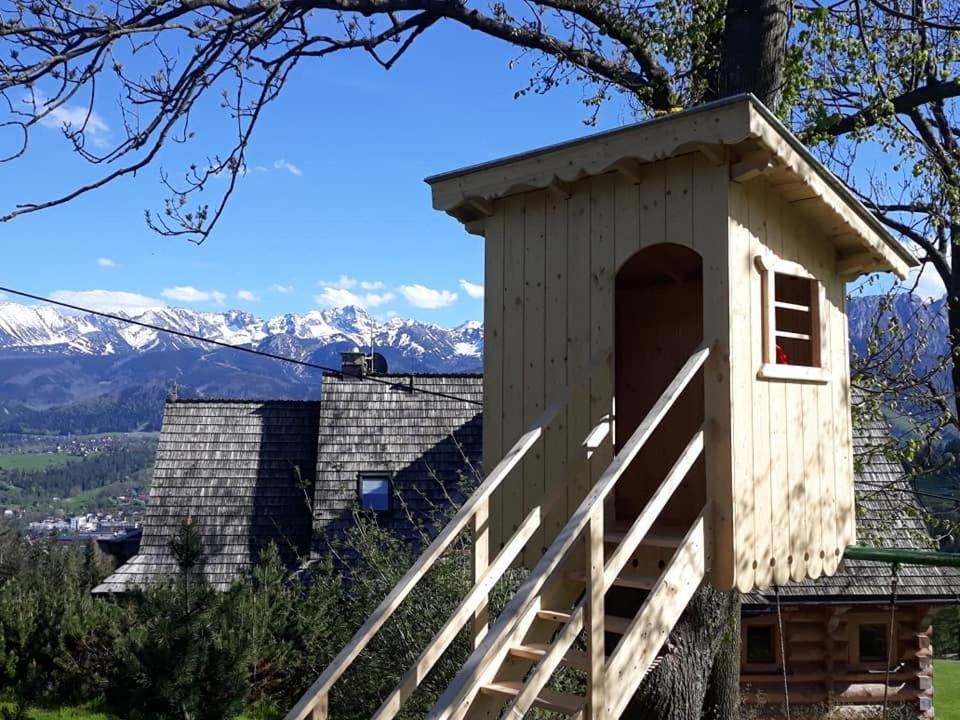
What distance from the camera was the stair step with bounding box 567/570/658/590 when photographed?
4.39m

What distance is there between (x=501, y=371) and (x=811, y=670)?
10.2 metres

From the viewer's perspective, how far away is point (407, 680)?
4035 mm

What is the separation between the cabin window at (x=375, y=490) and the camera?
51.8 feet

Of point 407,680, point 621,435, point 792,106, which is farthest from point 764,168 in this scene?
point 792,106

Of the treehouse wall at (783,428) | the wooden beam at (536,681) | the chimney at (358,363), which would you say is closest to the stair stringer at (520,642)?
the wooden beam at (536,681)

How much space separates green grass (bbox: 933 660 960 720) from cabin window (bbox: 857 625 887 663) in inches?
69.9

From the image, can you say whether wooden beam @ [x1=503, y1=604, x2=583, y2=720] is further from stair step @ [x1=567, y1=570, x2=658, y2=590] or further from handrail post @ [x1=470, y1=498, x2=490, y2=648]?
handrail post @ [x1=470, y1=498, x2=490, y2=648]

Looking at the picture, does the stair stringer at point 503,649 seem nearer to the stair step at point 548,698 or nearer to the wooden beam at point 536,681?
the stair step at point 548,698

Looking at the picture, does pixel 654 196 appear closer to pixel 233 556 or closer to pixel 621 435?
pixel 621 435

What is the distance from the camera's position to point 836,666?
1319cm

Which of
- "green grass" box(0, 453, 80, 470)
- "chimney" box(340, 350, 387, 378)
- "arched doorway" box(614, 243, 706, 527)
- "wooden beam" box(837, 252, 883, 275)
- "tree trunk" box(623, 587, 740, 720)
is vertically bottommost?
"green grass" box(0, 453, 80, 470)

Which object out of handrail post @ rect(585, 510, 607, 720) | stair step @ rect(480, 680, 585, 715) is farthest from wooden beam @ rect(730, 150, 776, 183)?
stair step @ rect(480, 680, 585, 715)

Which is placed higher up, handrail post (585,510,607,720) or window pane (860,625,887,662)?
handrail post (585,510,607,720)

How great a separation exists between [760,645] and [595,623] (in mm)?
10705
